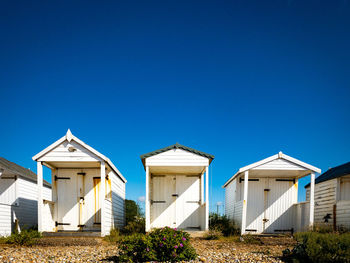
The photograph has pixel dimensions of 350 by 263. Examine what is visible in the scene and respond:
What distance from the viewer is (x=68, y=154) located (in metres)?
10.9

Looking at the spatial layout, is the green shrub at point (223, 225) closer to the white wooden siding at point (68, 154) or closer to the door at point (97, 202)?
the door at point (97, 202)

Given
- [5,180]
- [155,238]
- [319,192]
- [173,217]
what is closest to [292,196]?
[319,192]

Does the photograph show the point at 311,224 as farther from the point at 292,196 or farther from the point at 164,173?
the point at 164,173

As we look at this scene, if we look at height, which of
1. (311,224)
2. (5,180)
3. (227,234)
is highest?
(5,180)

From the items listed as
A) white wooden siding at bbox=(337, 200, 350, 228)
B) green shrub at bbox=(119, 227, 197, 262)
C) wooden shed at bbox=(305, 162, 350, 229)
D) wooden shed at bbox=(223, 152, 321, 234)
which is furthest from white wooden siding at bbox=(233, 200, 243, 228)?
green shrub at bbox=(119, 227, 197, 262)

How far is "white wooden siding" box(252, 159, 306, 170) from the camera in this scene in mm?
11555

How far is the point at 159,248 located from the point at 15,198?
1060cm

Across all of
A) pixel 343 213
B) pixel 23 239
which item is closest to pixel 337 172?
pixel 343 213

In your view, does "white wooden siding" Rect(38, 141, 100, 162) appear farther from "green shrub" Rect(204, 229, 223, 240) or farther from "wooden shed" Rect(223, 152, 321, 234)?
"wooden shed" Rect(223, 152, 321, 234)

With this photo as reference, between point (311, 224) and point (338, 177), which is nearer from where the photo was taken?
point (311, 224)

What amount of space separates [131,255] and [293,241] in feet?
21.5

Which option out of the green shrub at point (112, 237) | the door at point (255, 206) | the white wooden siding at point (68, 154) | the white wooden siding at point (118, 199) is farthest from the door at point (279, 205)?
the white wooden siding at point (68, 154)

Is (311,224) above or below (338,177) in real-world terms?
below

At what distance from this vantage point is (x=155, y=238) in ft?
22.8
